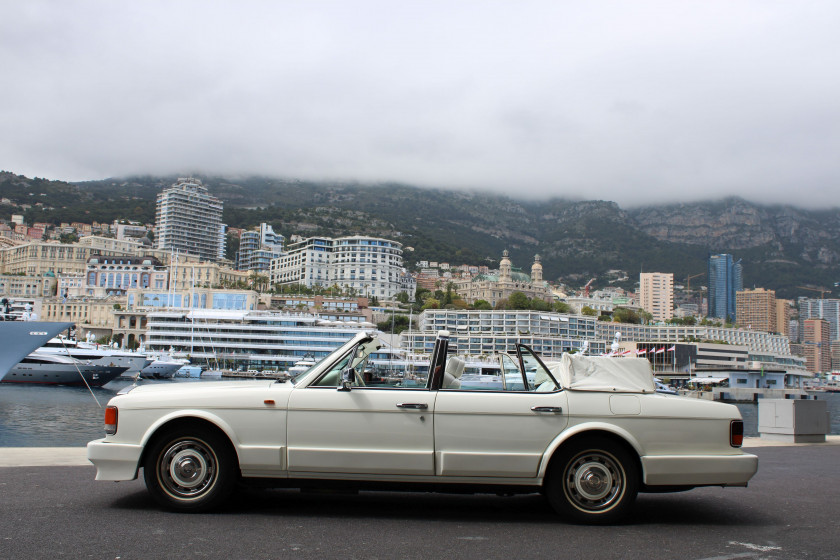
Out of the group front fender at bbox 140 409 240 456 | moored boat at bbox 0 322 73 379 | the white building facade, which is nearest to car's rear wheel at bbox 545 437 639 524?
front fender at bbox 140 409 240 456

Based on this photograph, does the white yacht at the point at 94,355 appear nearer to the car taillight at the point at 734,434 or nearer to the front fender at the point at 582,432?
the front fender at the point at 582,432

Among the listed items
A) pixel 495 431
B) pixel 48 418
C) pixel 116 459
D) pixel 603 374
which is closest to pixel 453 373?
pixel 495 431

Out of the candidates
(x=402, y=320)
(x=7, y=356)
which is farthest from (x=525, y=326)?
(x=7, y=356)

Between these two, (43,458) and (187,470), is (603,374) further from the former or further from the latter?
(43,458)

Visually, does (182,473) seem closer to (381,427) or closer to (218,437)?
(218,437)

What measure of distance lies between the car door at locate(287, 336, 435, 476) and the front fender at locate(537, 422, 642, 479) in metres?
0.96

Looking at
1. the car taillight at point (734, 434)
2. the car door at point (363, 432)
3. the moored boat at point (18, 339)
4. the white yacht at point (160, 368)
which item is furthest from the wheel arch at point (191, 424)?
the white yacht at point (160, 368)

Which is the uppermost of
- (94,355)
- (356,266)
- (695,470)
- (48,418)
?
(356,266)

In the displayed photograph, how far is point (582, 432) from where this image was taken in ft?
19.4

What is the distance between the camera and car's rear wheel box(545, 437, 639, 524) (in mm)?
5840

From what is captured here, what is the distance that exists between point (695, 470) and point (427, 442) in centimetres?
234

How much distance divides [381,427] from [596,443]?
186 cm

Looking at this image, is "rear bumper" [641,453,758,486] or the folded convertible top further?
the folded convertible top

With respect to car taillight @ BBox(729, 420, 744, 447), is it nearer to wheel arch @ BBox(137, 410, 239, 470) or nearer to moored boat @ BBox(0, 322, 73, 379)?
wheel arch @ BBox(137, 410, 239, 470)
